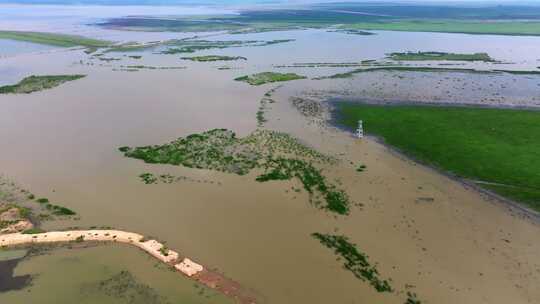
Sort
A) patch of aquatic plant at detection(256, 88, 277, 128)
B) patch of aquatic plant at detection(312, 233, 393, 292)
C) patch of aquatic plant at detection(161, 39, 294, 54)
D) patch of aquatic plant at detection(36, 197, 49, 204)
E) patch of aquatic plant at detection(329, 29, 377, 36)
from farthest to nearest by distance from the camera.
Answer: patch of aquatic plant at detection(329, 29, 377, 36) < patch of aquatic plant at detection(161, 39, 294, 54) < patch of aquatic plant at detection(256, 88, 277, 128) < patch of aquatic plant at detection(36, 197, 49, 204) < patch of aquatic plant at detection(312, 233, 393, 292)

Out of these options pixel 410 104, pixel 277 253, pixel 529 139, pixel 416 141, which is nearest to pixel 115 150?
pixel 277 253

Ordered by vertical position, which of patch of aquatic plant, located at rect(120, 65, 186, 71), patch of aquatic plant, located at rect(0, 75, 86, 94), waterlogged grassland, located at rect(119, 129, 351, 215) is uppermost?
patch of aquatic plant, located at rect(120, 65, 186, 71)

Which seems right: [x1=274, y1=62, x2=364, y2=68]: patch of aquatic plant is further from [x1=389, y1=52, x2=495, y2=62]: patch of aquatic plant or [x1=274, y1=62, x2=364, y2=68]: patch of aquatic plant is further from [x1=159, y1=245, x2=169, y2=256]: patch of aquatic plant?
[x1=159, y1=245, x2=169, y2=256]: patch of aquatic plant

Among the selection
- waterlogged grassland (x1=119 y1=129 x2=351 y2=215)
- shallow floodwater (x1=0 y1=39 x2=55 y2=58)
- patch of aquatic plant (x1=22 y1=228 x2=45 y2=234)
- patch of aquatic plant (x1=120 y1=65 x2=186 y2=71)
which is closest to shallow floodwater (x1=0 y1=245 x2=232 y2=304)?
patch of aquatic plant (x1=22 y1=228 x2=45 y2=234)

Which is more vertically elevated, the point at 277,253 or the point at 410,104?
the point at 410,104

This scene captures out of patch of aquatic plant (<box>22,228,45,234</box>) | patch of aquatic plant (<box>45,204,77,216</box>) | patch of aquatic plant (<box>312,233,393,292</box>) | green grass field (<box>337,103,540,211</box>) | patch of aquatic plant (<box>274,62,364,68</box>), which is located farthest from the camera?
patch of aquatic plant (<box>274,62,364,68</box>)

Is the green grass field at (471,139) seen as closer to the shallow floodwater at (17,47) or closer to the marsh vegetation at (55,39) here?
the marsh vegetation at (55,39)

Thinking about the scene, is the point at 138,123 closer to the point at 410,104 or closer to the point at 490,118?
the point at 410,104

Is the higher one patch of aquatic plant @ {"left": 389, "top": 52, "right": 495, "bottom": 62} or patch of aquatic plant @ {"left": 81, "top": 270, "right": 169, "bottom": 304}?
patch of aquatic plant @ {"left": 389, "top": 52, "right": 495, "bottom": 62}
